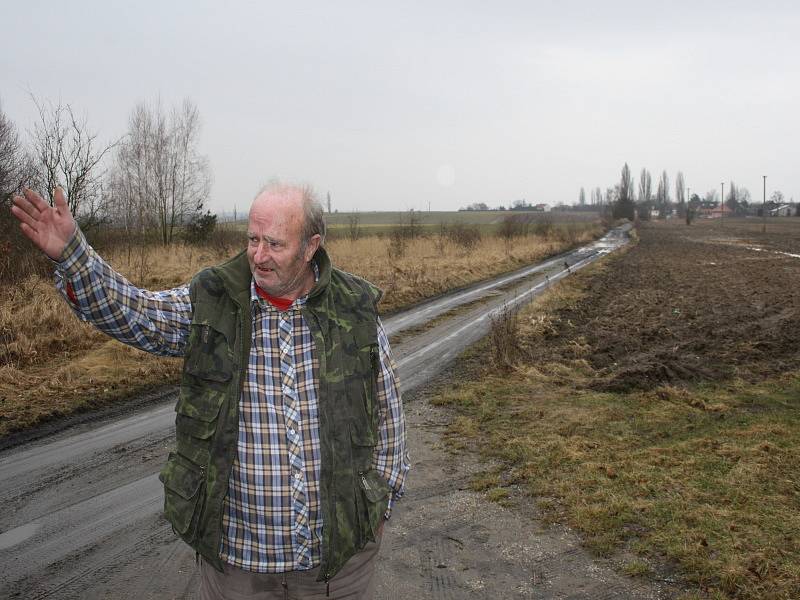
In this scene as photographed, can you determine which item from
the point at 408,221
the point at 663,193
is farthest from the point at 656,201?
the point at 408,221

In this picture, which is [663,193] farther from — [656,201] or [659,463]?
[659,463]

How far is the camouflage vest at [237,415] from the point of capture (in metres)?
2.07

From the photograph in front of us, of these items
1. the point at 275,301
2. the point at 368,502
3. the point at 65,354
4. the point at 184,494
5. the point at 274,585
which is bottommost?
the point at 65,354

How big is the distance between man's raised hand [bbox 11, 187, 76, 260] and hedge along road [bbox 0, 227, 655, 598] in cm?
262

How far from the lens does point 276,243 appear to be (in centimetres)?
225

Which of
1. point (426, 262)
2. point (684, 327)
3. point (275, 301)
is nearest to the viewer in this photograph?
point (275, 301)

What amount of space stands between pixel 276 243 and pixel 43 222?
72 centimetres

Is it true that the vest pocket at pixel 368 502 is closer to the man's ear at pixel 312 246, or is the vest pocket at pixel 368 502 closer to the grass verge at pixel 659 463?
the man's ear at pixel 312 246

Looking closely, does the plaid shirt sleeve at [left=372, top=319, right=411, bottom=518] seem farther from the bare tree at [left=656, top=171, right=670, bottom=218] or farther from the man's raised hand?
the bare tree at [left=656, top=171, right=670, bottom=218]

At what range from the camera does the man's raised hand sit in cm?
186

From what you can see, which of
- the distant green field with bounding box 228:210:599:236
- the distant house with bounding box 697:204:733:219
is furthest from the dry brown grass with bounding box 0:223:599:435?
the distant house with bounding box 697:204:733:219

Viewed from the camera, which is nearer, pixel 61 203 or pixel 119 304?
pixel 61 203

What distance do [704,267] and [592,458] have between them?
23388 millimetres

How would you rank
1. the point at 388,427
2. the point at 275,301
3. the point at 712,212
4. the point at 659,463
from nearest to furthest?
the point at 275,301 < the point at 388,427 < the point at 659,463 < the point at 712,212
